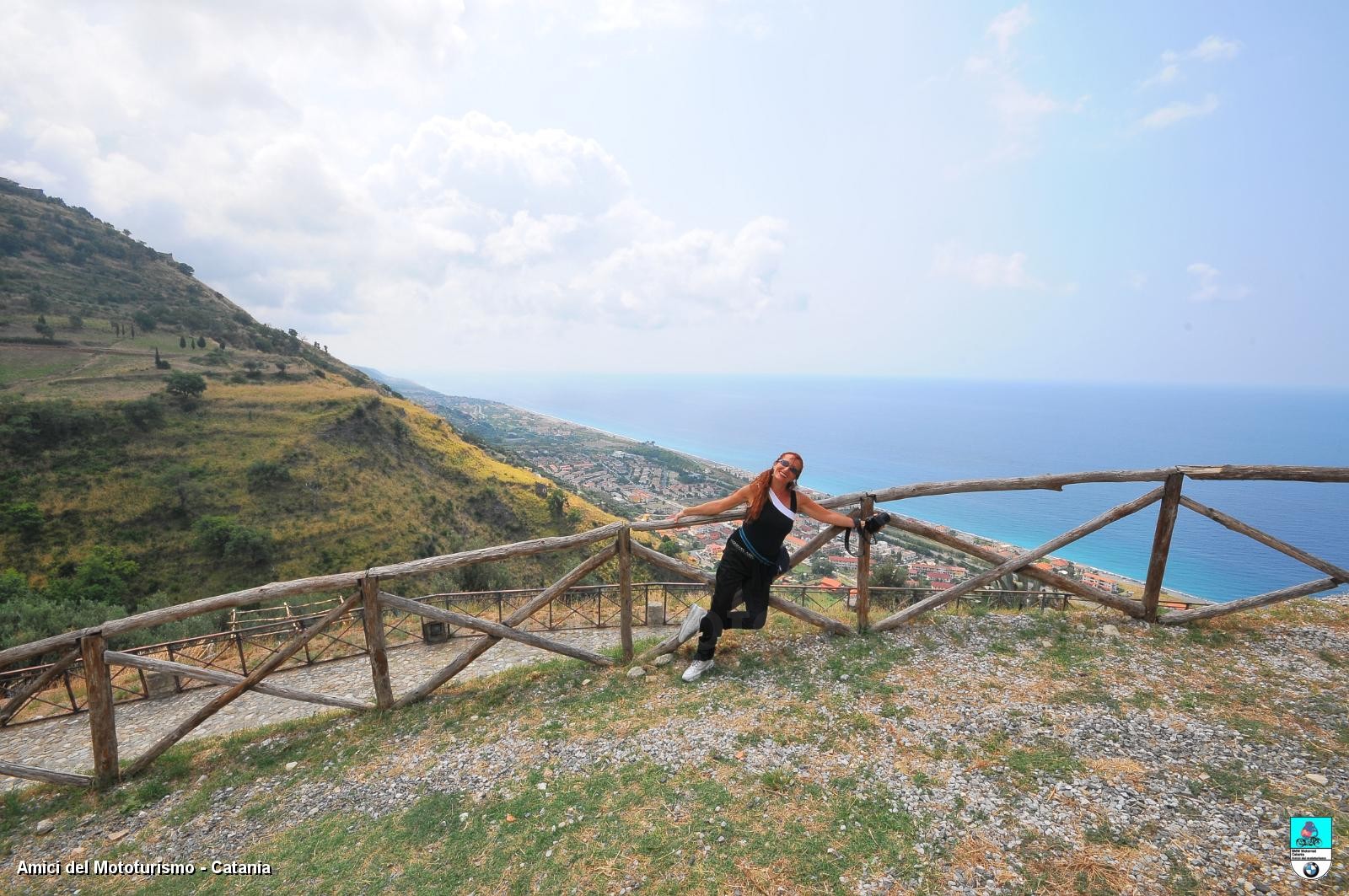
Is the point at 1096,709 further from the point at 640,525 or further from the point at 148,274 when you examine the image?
the point at 148,274

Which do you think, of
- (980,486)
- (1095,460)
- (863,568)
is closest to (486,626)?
(863,568)

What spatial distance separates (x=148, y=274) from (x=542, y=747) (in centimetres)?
12076

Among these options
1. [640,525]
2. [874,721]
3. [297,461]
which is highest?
[640,525]

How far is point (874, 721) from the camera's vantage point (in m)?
4.62

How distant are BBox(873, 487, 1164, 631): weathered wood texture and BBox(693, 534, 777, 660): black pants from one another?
1.93 metres

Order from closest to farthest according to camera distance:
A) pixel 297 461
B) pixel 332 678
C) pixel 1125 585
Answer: pixel 332 678, pixel 1125 585, pixel 297 461

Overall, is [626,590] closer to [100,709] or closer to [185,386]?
[100,709]

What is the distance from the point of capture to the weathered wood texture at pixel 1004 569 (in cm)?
600

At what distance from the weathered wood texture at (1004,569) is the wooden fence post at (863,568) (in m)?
0.18

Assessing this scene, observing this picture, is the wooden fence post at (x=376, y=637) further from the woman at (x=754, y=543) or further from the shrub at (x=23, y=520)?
the shrub at (x=23, y=520)

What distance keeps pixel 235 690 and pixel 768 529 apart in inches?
225

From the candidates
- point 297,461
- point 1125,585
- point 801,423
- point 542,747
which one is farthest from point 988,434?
point 542,747

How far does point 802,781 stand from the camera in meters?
3.94

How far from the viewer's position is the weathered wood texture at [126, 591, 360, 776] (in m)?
5.16
